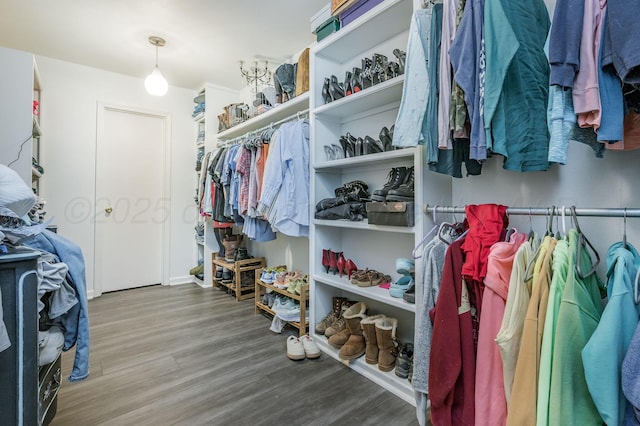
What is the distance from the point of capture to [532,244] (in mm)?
1066

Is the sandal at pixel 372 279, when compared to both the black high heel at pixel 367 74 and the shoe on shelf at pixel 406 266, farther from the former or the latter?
the black high heel at pixel 367 74

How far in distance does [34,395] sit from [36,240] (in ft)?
1.79

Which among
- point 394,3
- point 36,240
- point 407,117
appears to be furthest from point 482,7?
point 36,240

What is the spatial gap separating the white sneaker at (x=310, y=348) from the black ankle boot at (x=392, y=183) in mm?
Result: 1007

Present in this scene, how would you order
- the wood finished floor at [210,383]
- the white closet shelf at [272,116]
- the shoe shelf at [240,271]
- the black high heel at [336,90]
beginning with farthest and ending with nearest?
the shoe shelf at [240,271] < the white closet shelf at [272,116] < the black high heel at [336,90] < the wood finished floor at [210,383]

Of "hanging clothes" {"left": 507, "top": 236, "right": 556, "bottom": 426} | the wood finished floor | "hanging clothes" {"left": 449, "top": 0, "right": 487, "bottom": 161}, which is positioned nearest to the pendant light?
the wood finished floor

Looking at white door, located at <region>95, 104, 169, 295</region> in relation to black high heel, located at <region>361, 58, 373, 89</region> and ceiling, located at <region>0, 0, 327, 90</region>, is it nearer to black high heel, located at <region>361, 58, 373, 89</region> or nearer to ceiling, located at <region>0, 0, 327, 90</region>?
ceiling, located at <region>0, 0, 327, 90</region>

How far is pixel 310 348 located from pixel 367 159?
122 centimetres

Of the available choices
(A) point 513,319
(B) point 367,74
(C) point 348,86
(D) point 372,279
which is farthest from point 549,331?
(C) point 348,86

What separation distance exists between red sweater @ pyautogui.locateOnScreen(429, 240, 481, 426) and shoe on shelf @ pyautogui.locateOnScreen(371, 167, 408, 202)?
56 cm

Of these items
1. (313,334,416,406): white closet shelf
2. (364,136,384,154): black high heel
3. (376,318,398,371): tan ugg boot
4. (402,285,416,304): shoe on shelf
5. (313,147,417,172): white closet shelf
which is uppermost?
(364,136,384,154): black high heel

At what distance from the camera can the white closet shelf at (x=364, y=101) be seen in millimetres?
1636

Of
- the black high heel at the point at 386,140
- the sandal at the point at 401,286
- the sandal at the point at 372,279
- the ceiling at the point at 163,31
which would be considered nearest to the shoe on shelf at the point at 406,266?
the sandal at the point at 401,286

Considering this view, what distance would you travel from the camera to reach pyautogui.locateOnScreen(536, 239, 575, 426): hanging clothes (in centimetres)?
87
